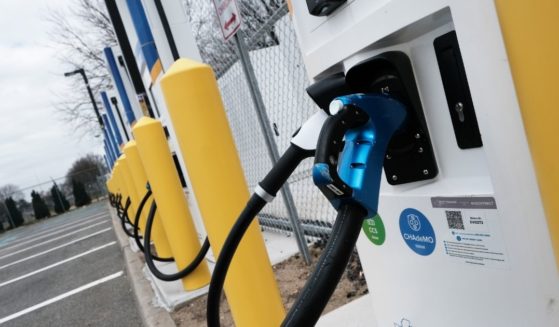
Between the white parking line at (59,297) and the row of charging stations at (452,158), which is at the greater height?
the row of charging stations at (452,158)

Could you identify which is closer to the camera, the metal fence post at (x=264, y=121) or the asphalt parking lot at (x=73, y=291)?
the metal fence post at (x=264, y=121)

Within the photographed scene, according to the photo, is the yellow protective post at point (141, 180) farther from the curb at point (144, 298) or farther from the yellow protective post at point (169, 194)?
the yellow protective post at point (169, 194)

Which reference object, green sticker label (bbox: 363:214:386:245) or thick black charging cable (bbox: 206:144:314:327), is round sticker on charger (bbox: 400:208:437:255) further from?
thick black charging cable (bbox: 206:144:314:327)

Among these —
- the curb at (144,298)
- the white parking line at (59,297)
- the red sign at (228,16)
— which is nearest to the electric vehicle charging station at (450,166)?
the red sign at (228,16)

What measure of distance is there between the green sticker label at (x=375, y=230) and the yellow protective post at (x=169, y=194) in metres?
2.22

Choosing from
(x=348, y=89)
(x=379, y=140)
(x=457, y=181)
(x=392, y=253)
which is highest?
(x=348, y=89)

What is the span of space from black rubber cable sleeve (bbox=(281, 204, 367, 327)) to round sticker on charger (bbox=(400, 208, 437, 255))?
0.25m

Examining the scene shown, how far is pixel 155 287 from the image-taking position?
12.3 feet

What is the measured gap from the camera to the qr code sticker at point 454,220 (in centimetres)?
74

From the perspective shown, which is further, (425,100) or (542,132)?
(425,100)

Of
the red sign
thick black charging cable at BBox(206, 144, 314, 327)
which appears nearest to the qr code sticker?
thick black charging cable at BBox(206, 144, 314, 327)

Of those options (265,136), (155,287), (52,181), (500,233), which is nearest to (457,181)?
(500,233)

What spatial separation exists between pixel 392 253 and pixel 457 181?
246 millimetres

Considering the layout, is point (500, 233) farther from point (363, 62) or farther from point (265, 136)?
point (265, 136)
